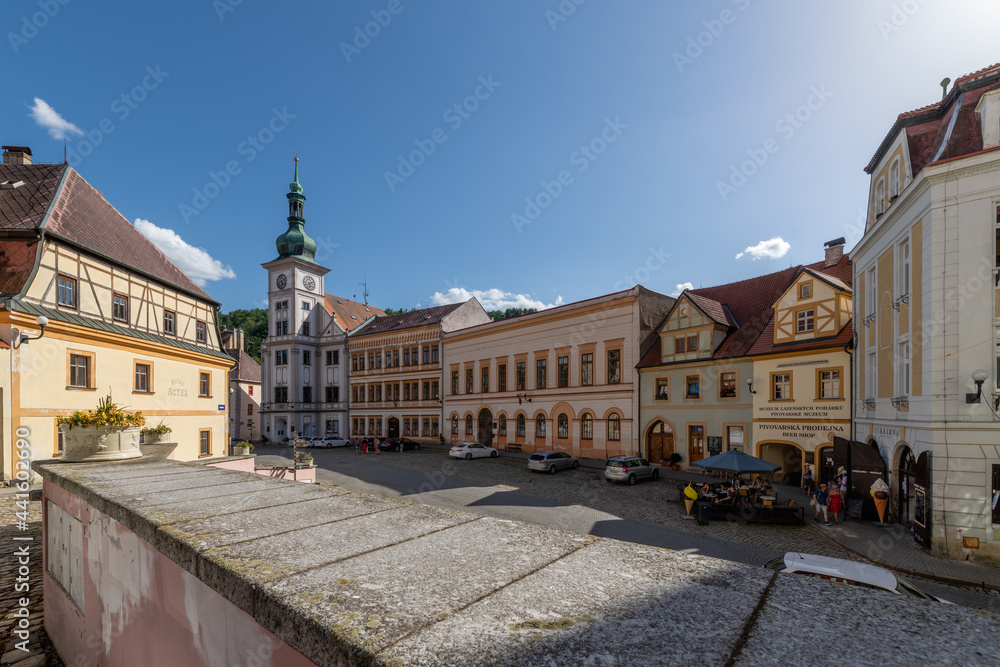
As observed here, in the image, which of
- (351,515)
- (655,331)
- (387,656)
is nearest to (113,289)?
(351,515)

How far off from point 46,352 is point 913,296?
2906 centimetres

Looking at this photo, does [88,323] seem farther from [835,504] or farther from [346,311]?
[346,311]

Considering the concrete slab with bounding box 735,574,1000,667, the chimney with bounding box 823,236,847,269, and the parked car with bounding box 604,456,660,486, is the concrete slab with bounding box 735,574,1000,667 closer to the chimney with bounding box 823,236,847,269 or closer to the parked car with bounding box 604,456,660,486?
→ the parked car with bounding box 604,456,660,486

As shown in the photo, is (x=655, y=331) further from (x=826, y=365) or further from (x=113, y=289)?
(x=113, y=289)

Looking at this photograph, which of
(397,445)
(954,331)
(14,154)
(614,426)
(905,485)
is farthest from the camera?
(397,445)

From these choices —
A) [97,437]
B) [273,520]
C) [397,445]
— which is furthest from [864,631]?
[397,445]

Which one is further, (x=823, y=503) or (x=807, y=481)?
(x=807, y=481)

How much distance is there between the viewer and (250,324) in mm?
92312

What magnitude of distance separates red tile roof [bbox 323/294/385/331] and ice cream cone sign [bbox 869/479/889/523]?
46.4m

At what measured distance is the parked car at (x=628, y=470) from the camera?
23375mm

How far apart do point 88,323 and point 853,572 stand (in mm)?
25476

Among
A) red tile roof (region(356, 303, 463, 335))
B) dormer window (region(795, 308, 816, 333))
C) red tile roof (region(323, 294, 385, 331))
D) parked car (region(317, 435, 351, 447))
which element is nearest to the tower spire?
red tile roof (region(323, 294, 385, 331))

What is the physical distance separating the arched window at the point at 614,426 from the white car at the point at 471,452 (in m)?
8.39

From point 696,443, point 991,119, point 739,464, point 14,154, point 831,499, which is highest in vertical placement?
point 14,154
